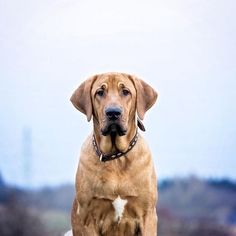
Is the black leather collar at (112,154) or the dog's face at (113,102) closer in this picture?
the dog's face at (113,102)

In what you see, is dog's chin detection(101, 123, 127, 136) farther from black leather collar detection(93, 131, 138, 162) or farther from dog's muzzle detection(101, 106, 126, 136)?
black leather collar detection(93, 131, 138, 162)

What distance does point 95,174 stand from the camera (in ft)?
16.6

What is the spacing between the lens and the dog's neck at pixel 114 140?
5074 mm

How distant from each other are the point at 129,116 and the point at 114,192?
440 mm

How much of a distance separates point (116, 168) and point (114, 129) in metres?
0.25

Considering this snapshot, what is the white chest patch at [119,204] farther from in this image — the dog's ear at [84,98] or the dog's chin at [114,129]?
the dog's ear at [84,98]

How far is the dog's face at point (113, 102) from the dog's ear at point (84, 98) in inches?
0.9

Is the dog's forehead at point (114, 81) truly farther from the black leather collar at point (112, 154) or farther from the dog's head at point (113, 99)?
the black leather collar at point (112, 154)

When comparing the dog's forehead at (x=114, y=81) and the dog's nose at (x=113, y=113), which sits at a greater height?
the dog's forehead at (x=114, y=81)

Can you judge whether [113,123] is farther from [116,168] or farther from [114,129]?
[116,168]

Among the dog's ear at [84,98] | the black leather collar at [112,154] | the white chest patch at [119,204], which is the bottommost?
the white chest patch at [119,204]

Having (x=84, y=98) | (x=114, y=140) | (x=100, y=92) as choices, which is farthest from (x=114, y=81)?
(x=114, y=140)

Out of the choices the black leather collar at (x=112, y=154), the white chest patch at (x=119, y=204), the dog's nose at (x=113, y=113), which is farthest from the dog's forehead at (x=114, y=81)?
the white chest patch at (x=119, y=204)

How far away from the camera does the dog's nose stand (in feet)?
16.0
